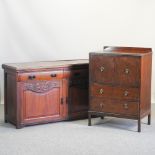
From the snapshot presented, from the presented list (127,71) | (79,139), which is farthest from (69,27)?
(79,139)

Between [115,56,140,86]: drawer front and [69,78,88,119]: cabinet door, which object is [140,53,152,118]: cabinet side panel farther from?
[69,78,88,119]: cabinet door

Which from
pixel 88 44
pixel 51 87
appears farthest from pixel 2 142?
pixel 88 44

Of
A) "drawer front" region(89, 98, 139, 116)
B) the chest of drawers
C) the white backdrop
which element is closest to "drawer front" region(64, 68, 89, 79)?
the chest of drawers

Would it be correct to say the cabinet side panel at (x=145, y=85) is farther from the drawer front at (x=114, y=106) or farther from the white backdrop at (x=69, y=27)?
the white backdrop at (x=69, y=27)

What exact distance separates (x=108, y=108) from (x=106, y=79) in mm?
329

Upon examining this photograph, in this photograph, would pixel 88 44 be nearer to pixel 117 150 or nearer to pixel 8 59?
pixel 8 59

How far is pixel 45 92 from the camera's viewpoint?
467cm

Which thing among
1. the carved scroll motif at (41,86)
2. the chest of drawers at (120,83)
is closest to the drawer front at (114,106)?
the chest of drawers at (120,83)

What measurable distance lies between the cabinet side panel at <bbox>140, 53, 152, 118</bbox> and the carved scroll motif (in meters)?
0.98

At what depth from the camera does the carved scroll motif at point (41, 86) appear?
457 centimetres

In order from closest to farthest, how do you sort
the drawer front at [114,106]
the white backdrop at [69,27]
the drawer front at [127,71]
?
the drawer front at [127,71], the drawer front at [114,106], the white backdrop at [69,27]

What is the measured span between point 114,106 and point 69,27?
5.73 feet

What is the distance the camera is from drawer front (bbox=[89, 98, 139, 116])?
449 cm

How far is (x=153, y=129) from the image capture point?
15.1 ft
